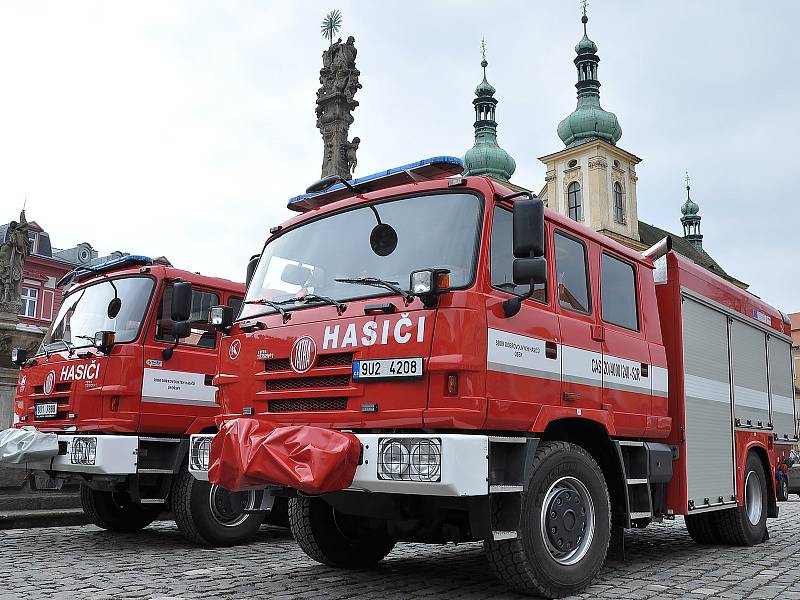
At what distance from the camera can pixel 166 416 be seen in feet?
26.4

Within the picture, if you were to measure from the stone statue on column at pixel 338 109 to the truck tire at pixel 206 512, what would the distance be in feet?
30.8

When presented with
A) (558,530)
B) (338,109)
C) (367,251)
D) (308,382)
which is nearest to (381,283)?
(367,251)

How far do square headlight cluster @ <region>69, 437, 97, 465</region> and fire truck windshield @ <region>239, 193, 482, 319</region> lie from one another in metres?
2.36

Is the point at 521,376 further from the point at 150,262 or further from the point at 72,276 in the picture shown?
the point at 72,276

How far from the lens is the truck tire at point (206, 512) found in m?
7.84

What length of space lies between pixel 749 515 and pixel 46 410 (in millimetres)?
7514

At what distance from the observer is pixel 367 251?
18.5ft

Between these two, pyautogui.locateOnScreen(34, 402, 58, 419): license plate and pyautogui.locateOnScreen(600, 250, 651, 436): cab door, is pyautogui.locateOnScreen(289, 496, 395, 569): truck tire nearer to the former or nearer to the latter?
pyautogui.locateOnScreen(600, 250, 651, 436): cab door

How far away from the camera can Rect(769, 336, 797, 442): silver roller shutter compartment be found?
9609mm

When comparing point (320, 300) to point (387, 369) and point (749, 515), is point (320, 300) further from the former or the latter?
point (749, 515)

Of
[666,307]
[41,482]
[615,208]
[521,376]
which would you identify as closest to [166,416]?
[41,482]

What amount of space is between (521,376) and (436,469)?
1000 mm

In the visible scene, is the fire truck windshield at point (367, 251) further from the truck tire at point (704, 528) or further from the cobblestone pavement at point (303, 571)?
the truck tire at point (704, 528)

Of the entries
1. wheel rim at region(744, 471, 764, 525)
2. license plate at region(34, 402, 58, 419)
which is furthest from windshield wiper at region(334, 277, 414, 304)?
wheel rim at region(744, 471, 764, 525)
